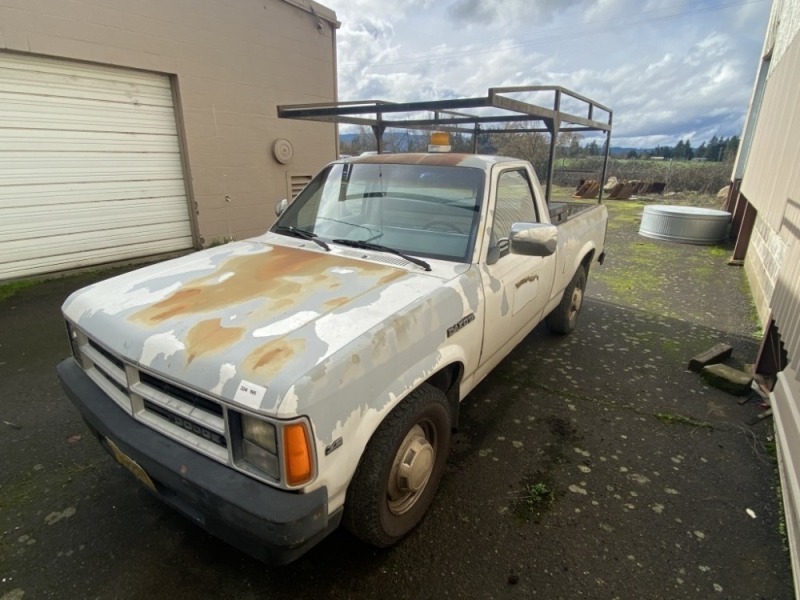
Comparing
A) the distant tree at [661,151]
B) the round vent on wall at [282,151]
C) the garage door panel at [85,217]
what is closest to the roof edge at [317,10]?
the round vent on wall at [282,151]

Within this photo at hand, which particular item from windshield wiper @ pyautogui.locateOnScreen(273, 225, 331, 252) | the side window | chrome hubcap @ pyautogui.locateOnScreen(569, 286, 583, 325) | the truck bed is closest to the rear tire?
chrome hubcap @ pyautogui.locateOnScreen(569, 286, 583, 325)

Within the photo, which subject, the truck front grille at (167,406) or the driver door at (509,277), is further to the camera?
the driver door at (509,277)

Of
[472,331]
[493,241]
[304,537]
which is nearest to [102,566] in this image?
[304,537]

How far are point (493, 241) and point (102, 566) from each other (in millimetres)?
2699

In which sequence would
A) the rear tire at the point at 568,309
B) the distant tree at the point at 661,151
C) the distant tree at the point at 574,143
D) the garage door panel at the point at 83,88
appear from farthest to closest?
1. the distant tree at the point at 661,151
2. the distant tree at the point at 574,143
3. the garage door panel at the point at 83,88
4. the rear tire at the point at 568,309

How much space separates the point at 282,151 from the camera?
8.80 meters

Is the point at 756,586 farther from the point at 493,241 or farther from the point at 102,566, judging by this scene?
the point at 102,566

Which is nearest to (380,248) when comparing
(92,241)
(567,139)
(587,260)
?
(587,260)

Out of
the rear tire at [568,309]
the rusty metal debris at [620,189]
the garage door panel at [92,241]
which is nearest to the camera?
the rear tire at [568,309]

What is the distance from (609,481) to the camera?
280 centimetres

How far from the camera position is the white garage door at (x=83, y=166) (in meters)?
5.91

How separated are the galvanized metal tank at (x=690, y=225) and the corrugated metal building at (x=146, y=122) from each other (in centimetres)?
814

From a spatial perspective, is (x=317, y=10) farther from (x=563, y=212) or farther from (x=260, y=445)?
(x=260, y=445)

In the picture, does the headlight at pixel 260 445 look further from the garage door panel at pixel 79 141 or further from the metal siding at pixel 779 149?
the garage door panel at pixel 79 141
